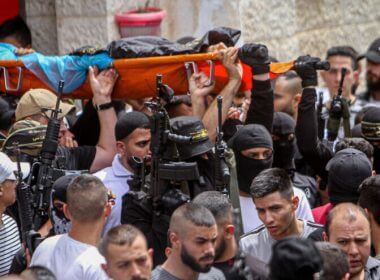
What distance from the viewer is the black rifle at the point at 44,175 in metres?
7.64

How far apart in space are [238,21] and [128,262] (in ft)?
20.2

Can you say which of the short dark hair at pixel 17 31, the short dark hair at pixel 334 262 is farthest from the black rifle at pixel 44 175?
the short dark hair at pixel 17 31

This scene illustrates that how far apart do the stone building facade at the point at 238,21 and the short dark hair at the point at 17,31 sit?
0.60m

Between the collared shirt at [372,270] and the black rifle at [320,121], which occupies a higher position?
the black rifle at [320,121]

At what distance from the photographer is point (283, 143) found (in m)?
8.80

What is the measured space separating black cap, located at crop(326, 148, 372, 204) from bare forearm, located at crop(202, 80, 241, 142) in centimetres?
94

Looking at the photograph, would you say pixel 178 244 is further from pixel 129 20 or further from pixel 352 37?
pixel 352 37

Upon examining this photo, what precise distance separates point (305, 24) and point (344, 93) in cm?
282

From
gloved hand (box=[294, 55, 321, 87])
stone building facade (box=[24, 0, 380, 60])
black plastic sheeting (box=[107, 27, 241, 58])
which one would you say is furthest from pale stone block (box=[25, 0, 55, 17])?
gloved hand (box=[294, 55, 321, 87])

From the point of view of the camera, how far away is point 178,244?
6430 millimetres

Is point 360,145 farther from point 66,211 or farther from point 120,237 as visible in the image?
point 120,237

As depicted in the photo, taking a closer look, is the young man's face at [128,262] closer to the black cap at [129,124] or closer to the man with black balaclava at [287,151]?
the black cap at [129,124]

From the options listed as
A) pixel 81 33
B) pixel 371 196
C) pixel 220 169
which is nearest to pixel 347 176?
pixel 371 196

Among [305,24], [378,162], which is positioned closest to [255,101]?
[378,162]
